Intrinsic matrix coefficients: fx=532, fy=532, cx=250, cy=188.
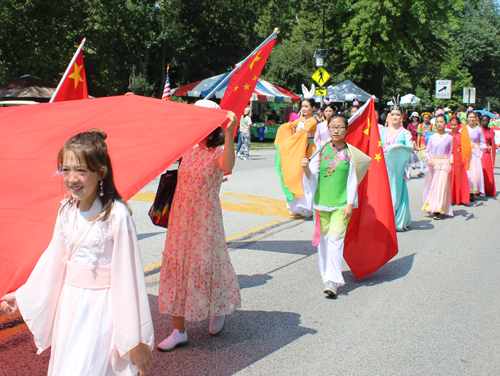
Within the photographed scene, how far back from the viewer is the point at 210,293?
13.0ft

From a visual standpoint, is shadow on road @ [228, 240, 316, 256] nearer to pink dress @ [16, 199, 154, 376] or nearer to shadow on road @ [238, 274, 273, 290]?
shadow on road @ [238, 274, 273, 290]

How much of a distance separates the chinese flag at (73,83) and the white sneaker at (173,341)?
3.06 meters

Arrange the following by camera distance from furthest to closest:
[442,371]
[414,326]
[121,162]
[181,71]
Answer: [181,71], [414,326], [442,371], [121,162]

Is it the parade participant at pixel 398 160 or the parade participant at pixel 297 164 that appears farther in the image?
the parade participant at pixel 297 164

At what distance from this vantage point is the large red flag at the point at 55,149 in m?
2.81

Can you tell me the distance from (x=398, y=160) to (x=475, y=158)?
5.34 m

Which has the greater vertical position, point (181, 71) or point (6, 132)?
point (181, 71)

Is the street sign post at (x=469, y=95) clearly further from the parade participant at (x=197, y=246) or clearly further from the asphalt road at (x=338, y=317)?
the parade participant at (x=197, y=246)

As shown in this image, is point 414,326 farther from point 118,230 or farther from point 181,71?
point 181,71

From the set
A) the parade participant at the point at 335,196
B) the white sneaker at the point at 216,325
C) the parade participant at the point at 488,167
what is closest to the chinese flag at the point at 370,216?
the parade participant at the point at 335,196

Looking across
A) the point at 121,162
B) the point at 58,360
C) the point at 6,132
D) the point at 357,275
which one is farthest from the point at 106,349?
the point at 357,275

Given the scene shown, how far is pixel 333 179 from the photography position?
5.52 m

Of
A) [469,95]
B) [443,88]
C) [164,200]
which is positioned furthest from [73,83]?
[469,95]

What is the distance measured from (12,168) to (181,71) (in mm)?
33002
